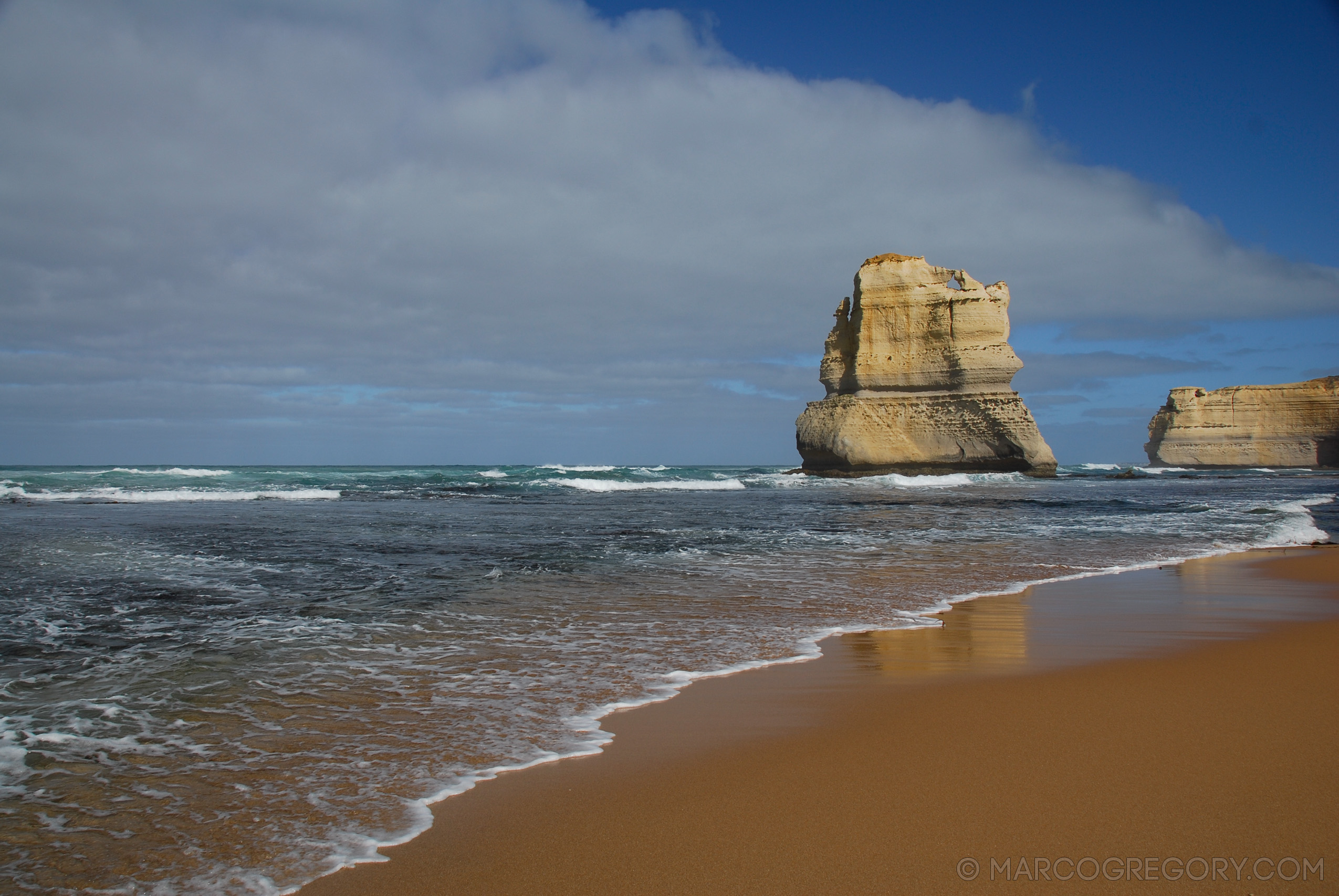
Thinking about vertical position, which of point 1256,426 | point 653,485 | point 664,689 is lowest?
point 664,689

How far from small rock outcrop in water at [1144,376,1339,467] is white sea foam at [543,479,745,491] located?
48877 millimetres

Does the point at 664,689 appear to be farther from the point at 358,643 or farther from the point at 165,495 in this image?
the point at 165,495

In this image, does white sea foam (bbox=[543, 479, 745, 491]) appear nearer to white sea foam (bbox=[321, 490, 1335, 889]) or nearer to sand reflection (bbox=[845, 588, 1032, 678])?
white sea foam (bbox=[321, 490, 1335, 889])

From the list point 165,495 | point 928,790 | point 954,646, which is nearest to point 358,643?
point 928,790

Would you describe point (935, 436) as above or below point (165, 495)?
above

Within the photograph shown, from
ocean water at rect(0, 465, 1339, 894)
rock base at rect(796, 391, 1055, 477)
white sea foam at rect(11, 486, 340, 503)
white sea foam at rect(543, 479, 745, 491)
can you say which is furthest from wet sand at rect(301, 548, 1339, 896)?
rock base at rect(796, 391, 1055, 477)

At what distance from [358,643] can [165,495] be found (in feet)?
74.6

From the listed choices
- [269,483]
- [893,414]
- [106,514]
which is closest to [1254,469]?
[893,414]

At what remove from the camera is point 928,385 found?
3844 cm

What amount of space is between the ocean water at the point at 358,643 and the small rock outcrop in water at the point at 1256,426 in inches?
2289

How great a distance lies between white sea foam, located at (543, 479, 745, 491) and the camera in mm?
29077

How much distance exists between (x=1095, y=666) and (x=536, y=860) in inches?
129

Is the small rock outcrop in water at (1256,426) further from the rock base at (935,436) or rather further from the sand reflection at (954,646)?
the sand reflection at (954,646)

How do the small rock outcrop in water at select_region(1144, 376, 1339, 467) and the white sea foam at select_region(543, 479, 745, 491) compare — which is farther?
the small rock outcrop in water at select_region(1144, 376, 1339, 467)
